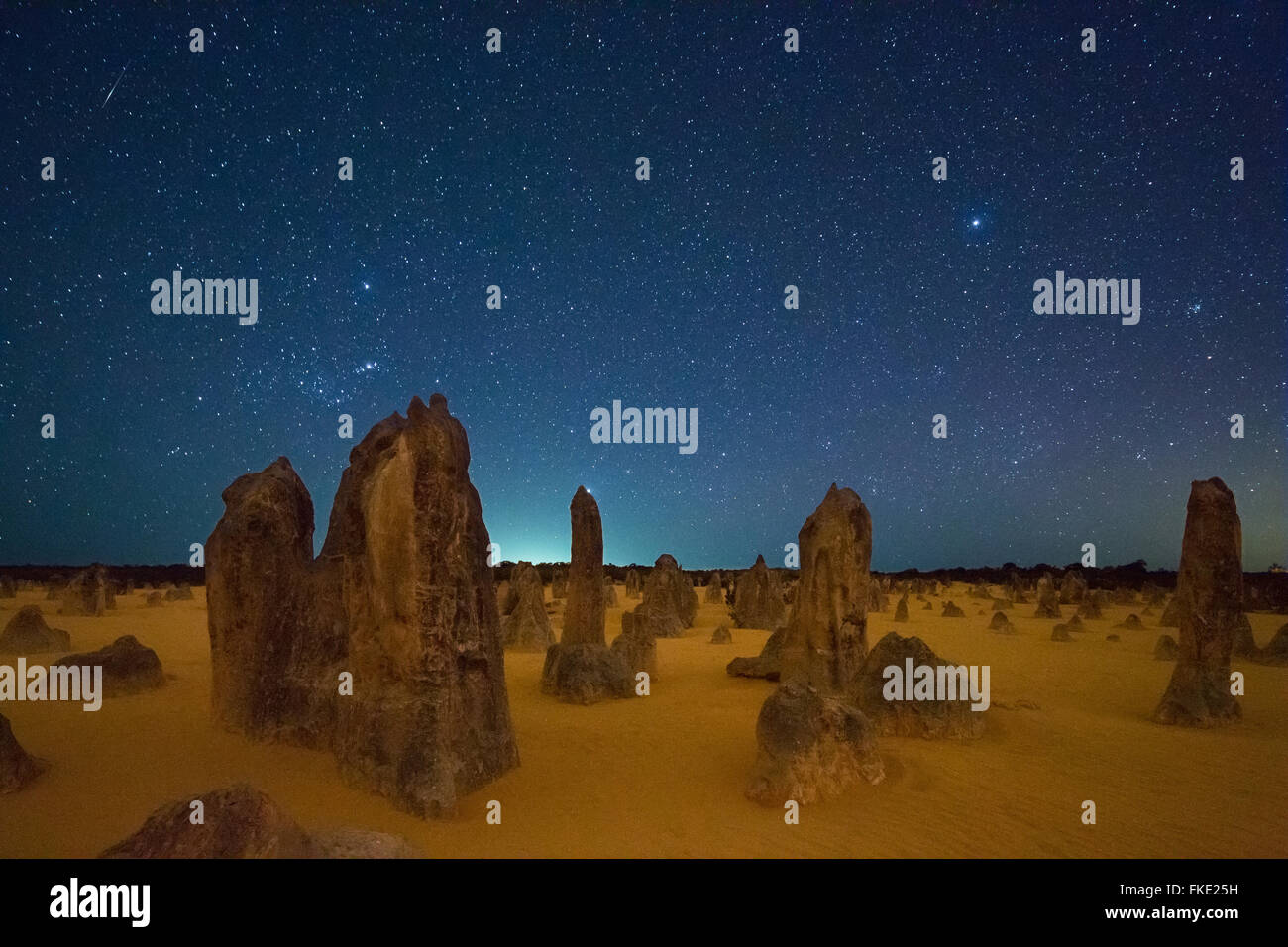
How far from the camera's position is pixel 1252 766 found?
9289 mm

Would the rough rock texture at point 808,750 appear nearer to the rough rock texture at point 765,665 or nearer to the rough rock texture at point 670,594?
the rough rock texture at point 765,665

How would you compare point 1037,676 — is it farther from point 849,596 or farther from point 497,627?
point 497,627

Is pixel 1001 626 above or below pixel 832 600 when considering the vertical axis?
below

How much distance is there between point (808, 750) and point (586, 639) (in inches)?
362

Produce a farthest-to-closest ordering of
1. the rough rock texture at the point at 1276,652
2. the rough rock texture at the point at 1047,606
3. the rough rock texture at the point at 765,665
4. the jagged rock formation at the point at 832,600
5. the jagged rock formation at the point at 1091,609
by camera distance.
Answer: the rough rock texture at the point at 1047,606 < the jagged rock formation at the point at 1091,609 < the rough rock texture at the point at 1276,652 < the rough rock texture at the point at 765,665 < the jagged rock formation at the point at 832,600

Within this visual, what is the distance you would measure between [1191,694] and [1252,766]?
2584 mm

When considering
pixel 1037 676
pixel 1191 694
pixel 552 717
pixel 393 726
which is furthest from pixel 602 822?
pixel 1037 676

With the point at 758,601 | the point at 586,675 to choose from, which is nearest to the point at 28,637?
the point at 586,675

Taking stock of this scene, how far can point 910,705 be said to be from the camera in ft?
35.2

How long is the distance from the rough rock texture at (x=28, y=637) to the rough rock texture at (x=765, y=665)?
59.8 ft

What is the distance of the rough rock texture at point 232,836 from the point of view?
458 centimetres

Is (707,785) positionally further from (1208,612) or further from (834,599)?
(1208,612)

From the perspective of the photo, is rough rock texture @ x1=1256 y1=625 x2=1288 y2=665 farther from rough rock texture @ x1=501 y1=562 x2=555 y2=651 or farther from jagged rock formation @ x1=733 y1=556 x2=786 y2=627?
rough rock texture @ x1=501 y1=562 x2=555 y2=651

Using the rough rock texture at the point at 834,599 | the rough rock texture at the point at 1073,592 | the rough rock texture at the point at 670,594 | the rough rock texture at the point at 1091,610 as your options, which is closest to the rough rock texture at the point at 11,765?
the rough rock texture at the point at 834,599
